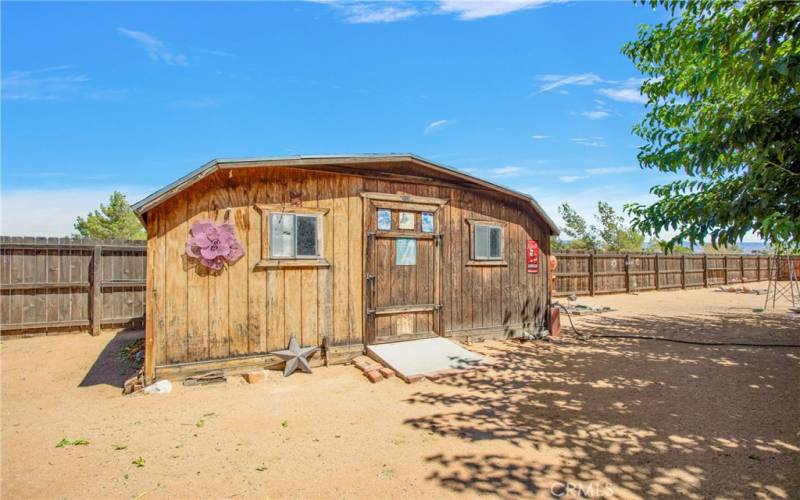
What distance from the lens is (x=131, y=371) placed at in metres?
6.17

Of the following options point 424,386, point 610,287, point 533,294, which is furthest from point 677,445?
point 610,287

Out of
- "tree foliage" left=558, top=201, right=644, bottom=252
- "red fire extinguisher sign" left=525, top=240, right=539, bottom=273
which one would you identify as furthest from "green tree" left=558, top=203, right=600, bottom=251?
"red fire extinguisher sign" left=525, top=240, right=539, bottom=273

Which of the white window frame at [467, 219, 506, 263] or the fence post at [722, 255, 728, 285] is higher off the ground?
the white window frame at [467, 219, 506, 263]

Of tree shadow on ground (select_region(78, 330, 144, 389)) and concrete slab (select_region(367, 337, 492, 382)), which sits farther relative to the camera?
concrete slab (select_region(367, 337, 492, 382))

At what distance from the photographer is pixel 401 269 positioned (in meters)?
7.07

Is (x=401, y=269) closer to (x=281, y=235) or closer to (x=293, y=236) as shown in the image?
(x=293, y=236)

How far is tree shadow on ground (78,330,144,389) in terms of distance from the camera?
5.75 metres

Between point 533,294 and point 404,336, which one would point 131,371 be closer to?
point 404,336

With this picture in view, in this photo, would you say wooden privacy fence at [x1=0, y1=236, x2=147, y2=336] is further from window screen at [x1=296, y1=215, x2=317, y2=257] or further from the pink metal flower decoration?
window screen at [x1=296, y1=215, x2=317, y2=257]

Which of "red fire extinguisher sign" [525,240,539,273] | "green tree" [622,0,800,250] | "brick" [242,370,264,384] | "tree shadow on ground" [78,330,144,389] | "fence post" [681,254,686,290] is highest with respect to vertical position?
"green tree" [622,0,800,250]

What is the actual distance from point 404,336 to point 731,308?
41.3 feet

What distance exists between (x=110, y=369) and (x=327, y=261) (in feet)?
12.6

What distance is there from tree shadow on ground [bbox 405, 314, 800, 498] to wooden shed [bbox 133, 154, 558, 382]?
1.65m

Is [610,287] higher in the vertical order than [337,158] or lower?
lower
